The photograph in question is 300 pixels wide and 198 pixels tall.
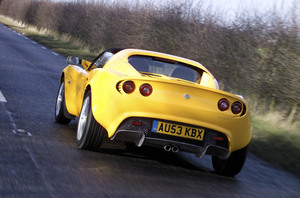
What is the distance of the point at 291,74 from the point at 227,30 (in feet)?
13.1

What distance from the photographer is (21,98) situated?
9.18m

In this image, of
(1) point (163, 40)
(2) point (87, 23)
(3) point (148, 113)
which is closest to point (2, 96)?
(3) point (148, 113)

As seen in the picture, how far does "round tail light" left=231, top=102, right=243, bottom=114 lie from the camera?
5.65 metres

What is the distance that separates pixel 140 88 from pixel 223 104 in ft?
3.02

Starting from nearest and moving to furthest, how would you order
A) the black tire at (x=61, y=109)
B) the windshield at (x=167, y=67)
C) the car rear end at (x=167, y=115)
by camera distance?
the car rear end at (x=167, y=115)
the windshield at (x=167, y=67)
the black tire at (x=61, y=109)

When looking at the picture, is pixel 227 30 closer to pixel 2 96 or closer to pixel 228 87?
pixel 228 87

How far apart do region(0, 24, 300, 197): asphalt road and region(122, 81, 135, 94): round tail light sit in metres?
0.79

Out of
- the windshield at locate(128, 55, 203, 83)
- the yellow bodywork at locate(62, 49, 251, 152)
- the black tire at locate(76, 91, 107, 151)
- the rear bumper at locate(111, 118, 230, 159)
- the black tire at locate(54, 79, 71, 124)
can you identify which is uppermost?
the windshield at locate(128, 55, 203, 83)

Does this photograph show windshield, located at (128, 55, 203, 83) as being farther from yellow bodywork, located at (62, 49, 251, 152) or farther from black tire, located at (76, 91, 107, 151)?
black tire, located at (76, 91, 107, 151)

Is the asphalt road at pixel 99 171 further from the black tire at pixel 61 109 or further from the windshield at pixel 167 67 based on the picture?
the windshield at pixel 167 67

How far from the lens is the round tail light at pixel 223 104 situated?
556 cm

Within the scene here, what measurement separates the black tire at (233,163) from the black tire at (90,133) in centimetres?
142

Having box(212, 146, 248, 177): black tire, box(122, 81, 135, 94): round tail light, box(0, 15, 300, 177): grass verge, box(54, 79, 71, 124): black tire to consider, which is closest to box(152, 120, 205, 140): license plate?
box(122, 81, 135, 94): round tail light

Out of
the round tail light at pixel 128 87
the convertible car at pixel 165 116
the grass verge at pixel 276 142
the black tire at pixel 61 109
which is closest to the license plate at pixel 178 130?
the convertible car at pixel 165 116
